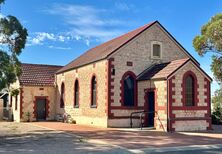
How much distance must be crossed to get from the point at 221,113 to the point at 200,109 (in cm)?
759

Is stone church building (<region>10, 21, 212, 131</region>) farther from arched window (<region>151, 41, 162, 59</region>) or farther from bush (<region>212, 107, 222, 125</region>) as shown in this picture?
bush (<region>212, 107, 222, 125</region>)

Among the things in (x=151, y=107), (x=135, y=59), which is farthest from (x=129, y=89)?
(x=135, y=59)

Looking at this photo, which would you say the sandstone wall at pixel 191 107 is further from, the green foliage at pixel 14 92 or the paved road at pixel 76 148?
the green foliage at pixel 14 92

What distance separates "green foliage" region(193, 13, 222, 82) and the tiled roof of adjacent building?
690 centimetres

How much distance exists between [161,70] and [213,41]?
27.4 feet

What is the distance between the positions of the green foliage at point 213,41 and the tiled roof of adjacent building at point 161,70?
272 inches

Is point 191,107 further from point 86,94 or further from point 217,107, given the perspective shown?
point 86,94

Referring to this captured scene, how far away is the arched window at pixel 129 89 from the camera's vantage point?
Answer: 25.1 m

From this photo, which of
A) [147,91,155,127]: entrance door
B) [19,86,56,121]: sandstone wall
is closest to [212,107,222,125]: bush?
[147,91,155,127]: entrance door

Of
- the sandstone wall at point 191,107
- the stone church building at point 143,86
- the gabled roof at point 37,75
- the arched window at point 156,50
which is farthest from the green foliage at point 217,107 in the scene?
the gabled roof at point 37,75

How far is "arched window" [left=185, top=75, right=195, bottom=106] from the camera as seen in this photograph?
891 inches

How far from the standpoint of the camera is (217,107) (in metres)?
30.0

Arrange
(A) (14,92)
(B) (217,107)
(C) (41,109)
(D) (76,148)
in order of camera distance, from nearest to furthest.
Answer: (D) (76,148) < (B) (217,107) < (A) (14,92) < (C) (41,109)

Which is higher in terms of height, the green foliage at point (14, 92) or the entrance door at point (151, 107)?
the green foliage at point (14, 92)
